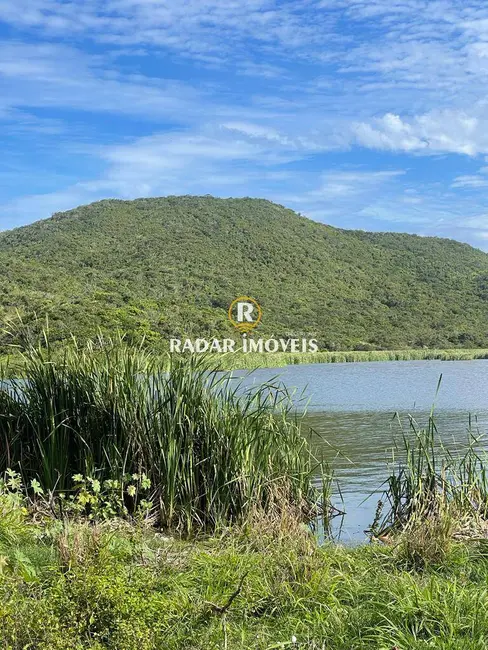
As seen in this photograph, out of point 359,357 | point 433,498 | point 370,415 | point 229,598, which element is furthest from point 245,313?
point 229,598

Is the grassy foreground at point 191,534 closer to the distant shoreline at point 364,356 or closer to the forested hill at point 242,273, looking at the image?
the forested hill at point 242,273

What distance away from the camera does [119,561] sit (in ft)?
13.5

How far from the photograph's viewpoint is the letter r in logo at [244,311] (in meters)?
66.8

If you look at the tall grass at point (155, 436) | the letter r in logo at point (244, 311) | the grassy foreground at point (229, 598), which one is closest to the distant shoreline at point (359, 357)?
the letter r in logo at point (244, 311)

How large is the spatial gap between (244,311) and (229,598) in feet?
214

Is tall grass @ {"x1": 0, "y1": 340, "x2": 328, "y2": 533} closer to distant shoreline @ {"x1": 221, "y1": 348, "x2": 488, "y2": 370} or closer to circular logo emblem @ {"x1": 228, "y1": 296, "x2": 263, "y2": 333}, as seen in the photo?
distant shoreline @ {"x1": 221, "y1": 348, "x2": 488, "y2": 370}

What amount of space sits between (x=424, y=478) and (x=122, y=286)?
209 feet

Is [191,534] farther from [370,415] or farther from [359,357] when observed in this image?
[359,357]

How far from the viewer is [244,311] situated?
6900cm

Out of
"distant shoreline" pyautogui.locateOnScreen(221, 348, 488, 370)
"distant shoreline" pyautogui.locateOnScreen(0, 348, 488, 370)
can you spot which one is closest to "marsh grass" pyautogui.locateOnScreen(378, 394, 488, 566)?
"distant shoreline" pyautogui.locateOnScreen(0, 348, 488, 370)

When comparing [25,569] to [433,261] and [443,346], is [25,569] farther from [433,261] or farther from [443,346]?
[433,261]

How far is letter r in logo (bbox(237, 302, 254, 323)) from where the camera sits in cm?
6678

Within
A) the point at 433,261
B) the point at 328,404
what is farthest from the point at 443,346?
the point at 328,404

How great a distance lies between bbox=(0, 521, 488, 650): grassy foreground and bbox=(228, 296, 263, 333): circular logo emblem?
186 ft
